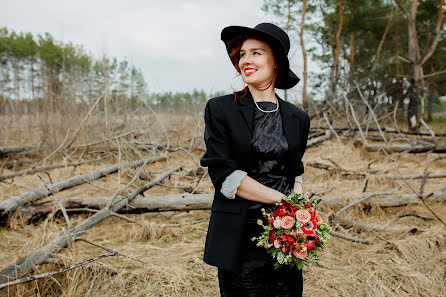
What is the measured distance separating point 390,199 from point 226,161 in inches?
136

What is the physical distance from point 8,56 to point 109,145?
126 ft

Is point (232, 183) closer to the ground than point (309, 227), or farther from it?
farther from it

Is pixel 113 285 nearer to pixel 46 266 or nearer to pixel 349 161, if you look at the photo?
pixel 46 266

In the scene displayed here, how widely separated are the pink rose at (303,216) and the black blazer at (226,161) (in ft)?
0.96

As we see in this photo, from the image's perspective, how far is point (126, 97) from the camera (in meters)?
8.52

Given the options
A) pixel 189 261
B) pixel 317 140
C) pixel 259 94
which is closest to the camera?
pixel 259 94

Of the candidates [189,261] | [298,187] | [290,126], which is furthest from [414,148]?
[290,126]

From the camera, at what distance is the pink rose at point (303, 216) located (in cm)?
135

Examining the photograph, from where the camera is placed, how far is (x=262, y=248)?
5.36ft

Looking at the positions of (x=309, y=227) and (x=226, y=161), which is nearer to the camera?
(x=309, y=227)

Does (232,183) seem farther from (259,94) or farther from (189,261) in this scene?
(189,261)

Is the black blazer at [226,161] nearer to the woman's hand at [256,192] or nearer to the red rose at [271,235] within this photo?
the woman's hand at [256,192]

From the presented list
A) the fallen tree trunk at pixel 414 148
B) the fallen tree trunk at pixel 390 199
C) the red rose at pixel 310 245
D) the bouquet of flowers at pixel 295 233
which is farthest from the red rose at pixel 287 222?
the fallen tree trunk at pixel 414 148

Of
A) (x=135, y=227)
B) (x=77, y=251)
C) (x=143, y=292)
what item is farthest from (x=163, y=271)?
(x=135, y=227)
